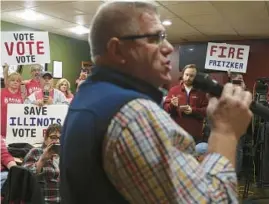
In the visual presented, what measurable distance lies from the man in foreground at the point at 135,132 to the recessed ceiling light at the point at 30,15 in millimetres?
4976

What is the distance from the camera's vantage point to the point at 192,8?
5.00m

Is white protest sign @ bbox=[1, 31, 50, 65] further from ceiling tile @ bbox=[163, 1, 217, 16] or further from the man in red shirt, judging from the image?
ceiling tile @ bbox=[163, 1, 217, 16]

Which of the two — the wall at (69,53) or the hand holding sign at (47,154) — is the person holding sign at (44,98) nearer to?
the hand holding sign at (47,154)

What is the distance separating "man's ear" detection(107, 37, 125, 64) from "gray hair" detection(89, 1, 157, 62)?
0.4 inches

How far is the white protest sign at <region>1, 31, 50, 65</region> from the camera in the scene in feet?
12.4

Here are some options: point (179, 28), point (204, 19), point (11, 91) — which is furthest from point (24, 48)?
point (179, 28)

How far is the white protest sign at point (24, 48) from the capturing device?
148 inches

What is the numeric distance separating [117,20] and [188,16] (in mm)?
4999

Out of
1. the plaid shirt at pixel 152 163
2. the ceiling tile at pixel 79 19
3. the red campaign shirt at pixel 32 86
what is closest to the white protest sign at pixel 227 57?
the ceiling tile at pixel 79 19

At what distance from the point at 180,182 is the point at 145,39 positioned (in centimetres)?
31

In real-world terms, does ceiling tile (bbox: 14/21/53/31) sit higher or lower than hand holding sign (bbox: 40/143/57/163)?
higher

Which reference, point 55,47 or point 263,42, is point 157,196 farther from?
point 263,42

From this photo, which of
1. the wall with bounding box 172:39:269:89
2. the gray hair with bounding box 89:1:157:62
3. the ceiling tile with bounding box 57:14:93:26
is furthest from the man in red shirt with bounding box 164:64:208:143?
the wall with bounding box 172:39:269:89

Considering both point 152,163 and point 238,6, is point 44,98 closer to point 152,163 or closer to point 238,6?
point 238,6
